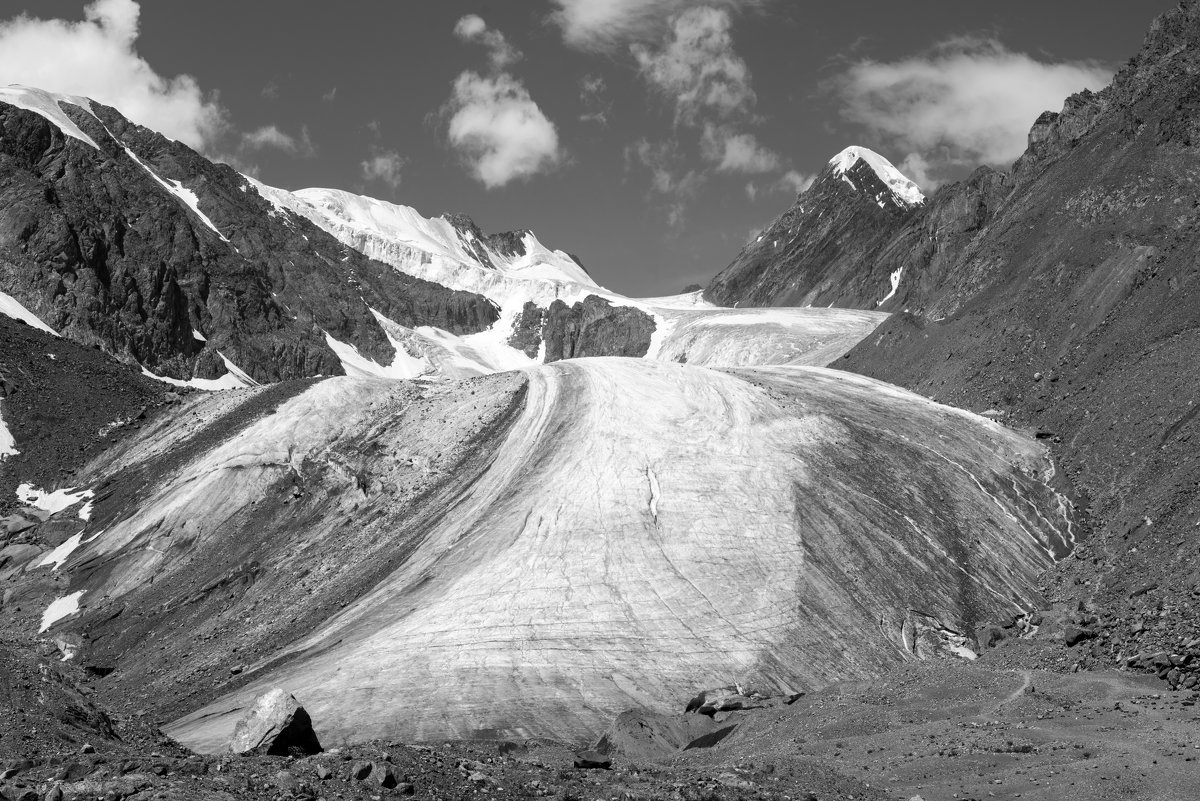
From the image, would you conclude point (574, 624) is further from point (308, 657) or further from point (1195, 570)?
point (1195, 570)

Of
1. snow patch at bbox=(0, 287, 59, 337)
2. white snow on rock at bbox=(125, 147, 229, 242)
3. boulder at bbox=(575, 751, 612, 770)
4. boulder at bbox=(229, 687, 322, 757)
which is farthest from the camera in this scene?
white snow on rock at bbox=(125, 147, 229, 242)

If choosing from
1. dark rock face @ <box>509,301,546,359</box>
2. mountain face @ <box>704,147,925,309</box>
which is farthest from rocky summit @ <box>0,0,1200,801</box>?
dark rock face @ <box>509,301,546,359</box>

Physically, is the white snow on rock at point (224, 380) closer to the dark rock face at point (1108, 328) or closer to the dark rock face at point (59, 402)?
the dark rock face at point (59, 402)

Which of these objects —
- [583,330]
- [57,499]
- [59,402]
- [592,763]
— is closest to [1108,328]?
[592,763]

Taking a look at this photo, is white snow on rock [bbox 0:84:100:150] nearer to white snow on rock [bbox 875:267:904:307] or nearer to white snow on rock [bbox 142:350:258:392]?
white snow on rock [bbox 142:350:258:392]

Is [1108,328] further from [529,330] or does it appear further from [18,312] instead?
[529,330]

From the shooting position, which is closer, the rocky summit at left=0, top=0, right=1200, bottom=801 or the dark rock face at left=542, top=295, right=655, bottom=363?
the rocky summit at left=0, top=0, right=1200, bottom=801

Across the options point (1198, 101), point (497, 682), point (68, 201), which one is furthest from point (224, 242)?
point (497, 682)
